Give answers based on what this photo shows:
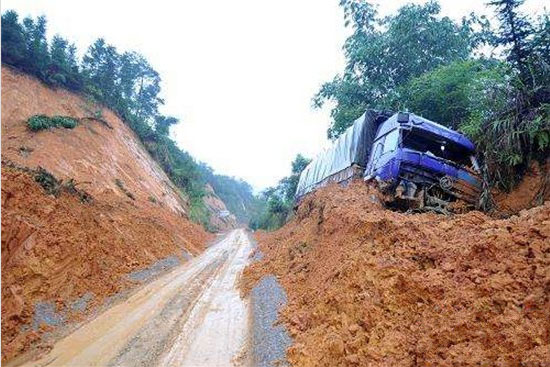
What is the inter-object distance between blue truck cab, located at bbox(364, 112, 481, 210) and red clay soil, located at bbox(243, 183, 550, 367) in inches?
70.5

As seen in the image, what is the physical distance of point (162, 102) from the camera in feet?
165

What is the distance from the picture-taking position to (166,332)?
292 inches

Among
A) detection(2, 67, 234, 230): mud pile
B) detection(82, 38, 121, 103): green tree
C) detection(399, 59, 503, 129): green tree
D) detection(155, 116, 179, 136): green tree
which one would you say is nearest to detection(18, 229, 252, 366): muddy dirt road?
detection(2, 67, 234, 230): mud pile

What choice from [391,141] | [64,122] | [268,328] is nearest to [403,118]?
[391,141]

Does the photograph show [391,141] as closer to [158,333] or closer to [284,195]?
[158,333]

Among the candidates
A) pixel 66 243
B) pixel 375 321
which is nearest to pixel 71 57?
pixel 66 243

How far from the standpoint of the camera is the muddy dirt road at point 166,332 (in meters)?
6.33

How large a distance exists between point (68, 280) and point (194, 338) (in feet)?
13.5

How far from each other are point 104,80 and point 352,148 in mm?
28612

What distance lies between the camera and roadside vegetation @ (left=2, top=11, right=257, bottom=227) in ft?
80.3

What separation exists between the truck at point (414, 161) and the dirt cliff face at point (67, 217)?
771 cm

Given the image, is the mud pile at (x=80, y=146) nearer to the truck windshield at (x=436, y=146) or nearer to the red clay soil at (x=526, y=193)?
the truck windshield at (x=436, y=146)

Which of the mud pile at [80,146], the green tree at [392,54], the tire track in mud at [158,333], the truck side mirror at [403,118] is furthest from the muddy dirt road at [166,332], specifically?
the green tree at [392,54]

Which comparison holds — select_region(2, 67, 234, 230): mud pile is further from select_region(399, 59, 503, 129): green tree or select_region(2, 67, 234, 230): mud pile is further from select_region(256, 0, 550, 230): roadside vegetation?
select_region(399, 59, 503, 129): green tree
